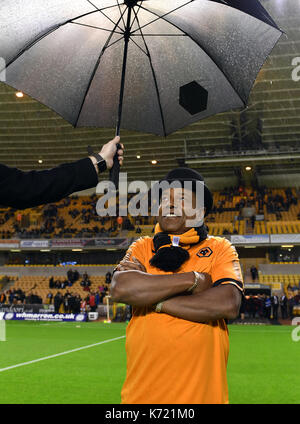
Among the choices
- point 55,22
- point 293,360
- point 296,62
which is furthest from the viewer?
point 296,62

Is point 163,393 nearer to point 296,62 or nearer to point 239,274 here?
point 239,274

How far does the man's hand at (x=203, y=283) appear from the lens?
2.35 m

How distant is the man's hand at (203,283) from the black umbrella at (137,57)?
1.44m

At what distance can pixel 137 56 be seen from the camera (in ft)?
12.6

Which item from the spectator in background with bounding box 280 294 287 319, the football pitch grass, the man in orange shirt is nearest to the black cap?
the man in orange shirt

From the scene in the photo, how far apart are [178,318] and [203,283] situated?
22cm

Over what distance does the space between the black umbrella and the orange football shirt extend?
4.95 ft

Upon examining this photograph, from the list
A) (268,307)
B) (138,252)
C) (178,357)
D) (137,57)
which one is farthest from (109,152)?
(268,307)

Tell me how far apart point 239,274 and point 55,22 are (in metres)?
2.32

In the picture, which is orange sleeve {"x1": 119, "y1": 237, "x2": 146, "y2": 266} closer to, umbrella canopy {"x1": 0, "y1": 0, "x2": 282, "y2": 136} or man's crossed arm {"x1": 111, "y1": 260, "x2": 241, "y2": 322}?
man's crossed arm {"x1": 111, "y1": 260, "x2": 241, "y2": 322}

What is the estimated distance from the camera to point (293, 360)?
9.51 meters

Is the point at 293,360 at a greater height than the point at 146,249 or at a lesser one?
lesser

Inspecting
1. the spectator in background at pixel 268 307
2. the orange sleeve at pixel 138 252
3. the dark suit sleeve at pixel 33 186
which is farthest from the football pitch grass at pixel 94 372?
the spectator in background at pixel 268 307

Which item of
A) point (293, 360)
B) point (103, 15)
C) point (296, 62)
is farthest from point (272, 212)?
point (103, 15)
